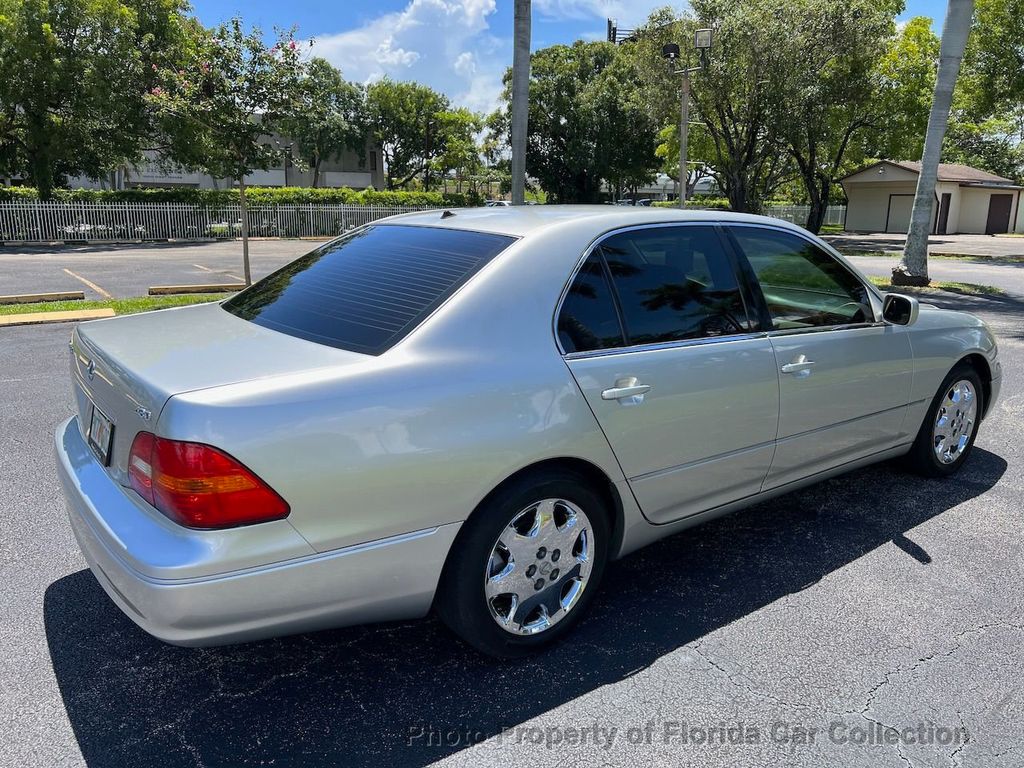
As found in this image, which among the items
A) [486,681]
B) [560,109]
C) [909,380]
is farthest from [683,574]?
[560,109]

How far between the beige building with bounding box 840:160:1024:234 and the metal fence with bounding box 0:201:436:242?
27.5 meters

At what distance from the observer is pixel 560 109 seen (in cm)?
4244

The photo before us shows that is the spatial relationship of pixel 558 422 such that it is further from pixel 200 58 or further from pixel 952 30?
pixel 952 30

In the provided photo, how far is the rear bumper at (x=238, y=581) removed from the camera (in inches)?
87.7

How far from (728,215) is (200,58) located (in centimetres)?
1182

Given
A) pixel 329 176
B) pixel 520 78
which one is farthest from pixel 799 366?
pixel 329 176

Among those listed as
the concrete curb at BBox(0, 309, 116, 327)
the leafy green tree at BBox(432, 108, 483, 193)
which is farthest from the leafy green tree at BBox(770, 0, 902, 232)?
the leafy green tree at BBox(432, 108, 483, 193)

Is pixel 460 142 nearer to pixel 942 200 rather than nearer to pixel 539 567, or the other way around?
pixel 942 200

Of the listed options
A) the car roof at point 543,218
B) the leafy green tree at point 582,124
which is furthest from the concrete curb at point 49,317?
the leafy green tree at point 582,124

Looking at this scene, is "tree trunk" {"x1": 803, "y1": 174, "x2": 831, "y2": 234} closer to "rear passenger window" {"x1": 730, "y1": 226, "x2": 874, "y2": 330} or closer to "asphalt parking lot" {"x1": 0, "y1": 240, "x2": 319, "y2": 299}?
"asphalt parking lot" {"x1": 0, "y1": 240, "x2": 319, "y2": 299}

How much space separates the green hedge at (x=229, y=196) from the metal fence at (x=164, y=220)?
0.28 meters

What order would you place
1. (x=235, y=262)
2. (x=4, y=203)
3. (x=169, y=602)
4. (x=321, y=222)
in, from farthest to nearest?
→ (x=321, y=222)
(x=4, y=203)
(x=235, y=262)
(x=169, y=602)

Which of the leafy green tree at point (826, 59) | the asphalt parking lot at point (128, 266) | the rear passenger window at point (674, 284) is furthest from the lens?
the leafy green tree at point (826, 59)

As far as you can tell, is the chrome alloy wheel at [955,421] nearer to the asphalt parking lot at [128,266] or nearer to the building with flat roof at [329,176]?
the asphalt parking lot at [128,266]
